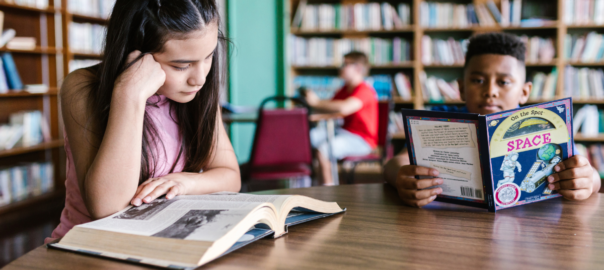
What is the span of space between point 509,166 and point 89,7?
3.80m

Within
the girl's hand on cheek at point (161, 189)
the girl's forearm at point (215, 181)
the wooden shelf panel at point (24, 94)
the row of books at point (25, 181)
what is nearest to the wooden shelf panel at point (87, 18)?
the wooden shelf panel at point (24, 94)

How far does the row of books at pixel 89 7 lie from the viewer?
11.8 ft

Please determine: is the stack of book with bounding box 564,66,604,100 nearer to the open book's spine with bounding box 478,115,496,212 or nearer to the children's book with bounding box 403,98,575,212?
the children's book with bounding box 403,98,575,212

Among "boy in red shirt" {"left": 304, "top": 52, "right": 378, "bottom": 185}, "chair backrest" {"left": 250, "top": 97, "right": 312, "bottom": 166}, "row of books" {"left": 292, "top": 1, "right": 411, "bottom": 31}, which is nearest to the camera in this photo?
"chair backrest" {"left": 250, "top": 97, "right": 312, "bottom": 166}

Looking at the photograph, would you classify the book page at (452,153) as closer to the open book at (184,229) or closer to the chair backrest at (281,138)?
the open book at (184,229)

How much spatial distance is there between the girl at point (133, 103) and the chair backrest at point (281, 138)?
138 centimetres

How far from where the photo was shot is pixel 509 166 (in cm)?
84

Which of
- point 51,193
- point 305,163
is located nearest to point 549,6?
point 305,163

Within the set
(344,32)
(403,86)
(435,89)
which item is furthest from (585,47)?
(344,32)

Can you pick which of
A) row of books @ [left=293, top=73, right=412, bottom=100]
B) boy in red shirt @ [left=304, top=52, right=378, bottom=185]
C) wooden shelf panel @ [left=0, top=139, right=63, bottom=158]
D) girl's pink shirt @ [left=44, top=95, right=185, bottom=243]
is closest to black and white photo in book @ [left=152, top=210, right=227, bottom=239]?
girl's pink shirt @ [left=44, top=95, right=185, bottom=243]

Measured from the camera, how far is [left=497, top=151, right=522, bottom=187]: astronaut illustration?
833mm

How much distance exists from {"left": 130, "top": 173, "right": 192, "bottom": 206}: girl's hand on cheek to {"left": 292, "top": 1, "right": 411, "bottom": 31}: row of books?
3701 millimetres

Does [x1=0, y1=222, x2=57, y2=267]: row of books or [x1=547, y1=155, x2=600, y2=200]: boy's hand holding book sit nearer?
[x1=547, y1=155, x2=600, y2=200]: boy's hand holding book

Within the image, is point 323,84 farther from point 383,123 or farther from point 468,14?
point 468,14
